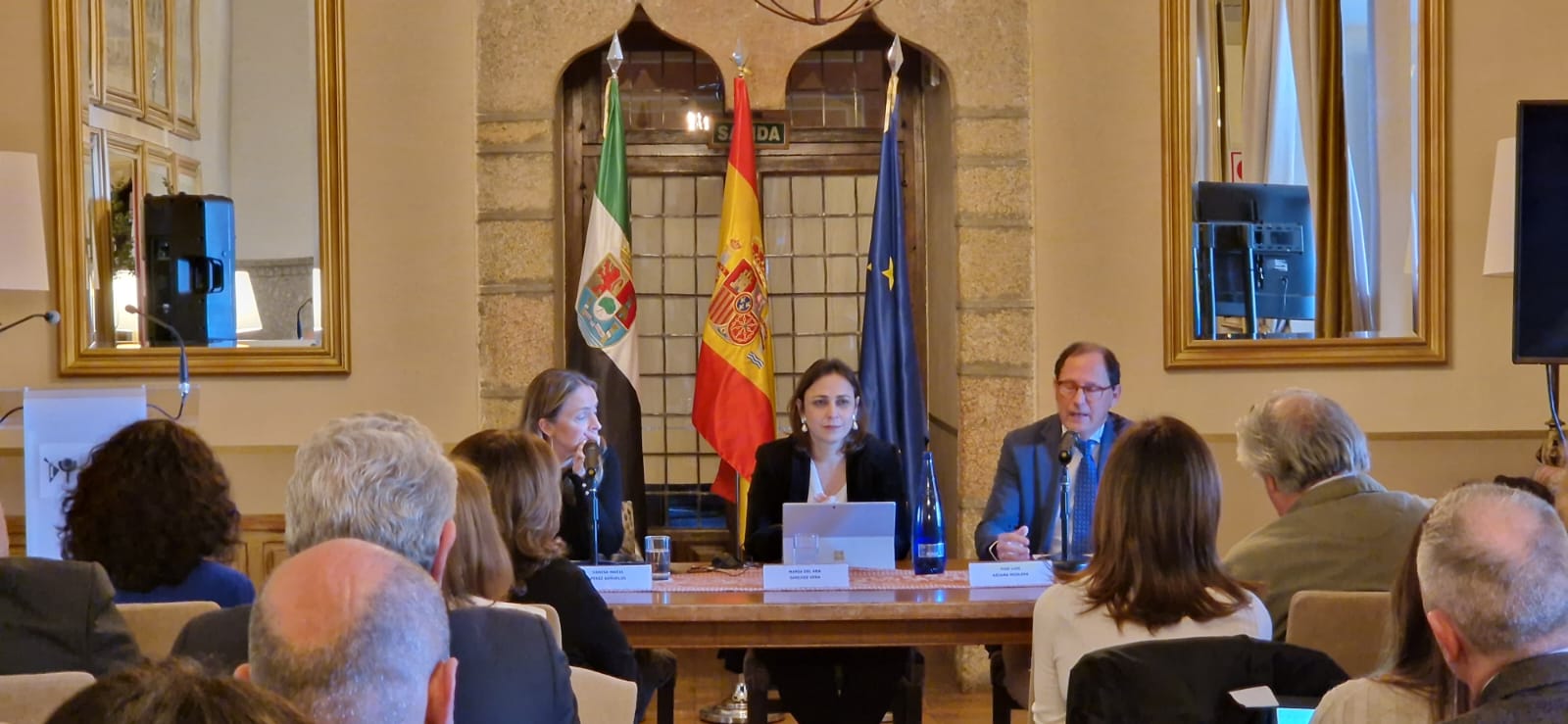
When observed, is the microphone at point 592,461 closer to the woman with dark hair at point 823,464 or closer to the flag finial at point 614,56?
the woman with dark hair at point 823,464

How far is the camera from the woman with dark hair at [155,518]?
2898mm

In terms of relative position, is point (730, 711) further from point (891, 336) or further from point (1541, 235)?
point (1541, 235)

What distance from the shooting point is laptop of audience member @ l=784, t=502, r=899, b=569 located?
377 cm

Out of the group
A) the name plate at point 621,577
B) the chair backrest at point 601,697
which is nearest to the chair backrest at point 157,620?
the chair backrest at point 601,697

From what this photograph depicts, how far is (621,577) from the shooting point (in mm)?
3684

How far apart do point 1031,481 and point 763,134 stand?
229 centimetres

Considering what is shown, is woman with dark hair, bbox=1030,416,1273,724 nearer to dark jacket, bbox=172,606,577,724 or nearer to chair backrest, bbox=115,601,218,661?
dark jacket, bbox=172,606,577,724

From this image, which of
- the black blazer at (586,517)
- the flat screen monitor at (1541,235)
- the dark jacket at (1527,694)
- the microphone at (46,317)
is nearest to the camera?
the dark jacket at (1527,694)

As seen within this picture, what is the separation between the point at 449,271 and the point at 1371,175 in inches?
131

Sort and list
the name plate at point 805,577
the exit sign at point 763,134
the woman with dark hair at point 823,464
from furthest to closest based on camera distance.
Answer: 1. the exit sign at point 763,134
2. the woman with dark hair at point 823,464
3. the name plate at point 805,577

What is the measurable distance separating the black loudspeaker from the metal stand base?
2.14 m

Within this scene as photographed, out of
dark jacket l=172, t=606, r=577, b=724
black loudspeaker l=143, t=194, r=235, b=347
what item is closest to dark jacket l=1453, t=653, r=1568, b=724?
dark jacket l=172, t=606, r=577, b=724

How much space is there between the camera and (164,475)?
292 cm

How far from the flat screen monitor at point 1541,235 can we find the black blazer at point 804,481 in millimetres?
2015
